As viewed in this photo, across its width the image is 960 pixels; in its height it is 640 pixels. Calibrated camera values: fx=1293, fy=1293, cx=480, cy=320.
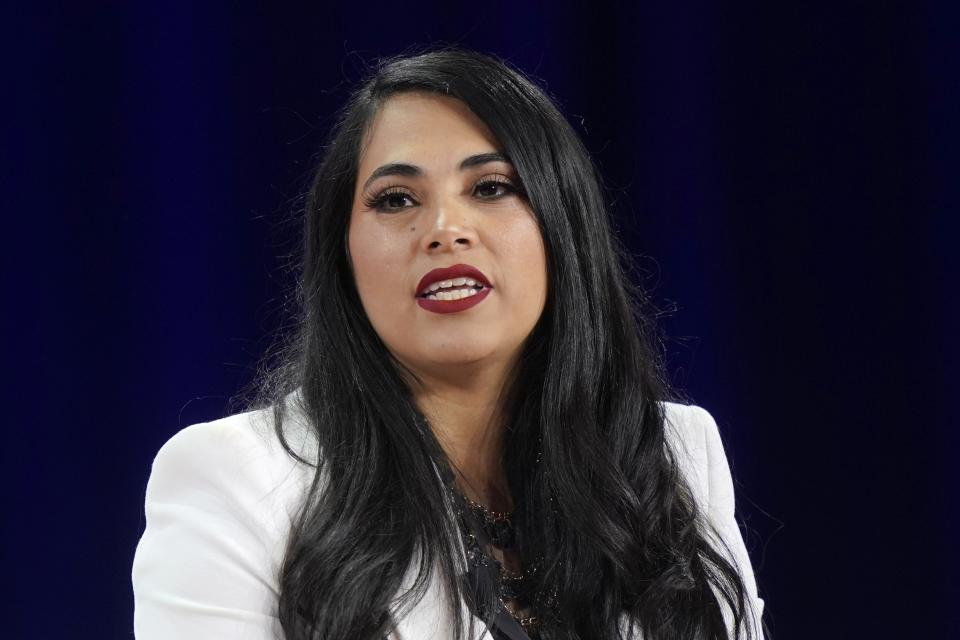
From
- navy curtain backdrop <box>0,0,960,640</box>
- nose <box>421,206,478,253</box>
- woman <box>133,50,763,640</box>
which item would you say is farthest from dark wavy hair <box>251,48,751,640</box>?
navy curtain backdrop <box>0,0,960,640</box>

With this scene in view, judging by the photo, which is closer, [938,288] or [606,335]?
[606,335]

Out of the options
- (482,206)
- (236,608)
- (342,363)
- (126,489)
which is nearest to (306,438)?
(342,363)

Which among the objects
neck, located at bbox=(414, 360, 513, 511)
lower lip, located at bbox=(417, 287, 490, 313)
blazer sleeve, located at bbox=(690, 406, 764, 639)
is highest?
lower lip, located at bbox=(417, 287, 490, 313)

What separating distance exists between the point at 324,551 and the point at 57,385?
115 centimetres

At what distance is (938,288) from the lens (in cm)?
253

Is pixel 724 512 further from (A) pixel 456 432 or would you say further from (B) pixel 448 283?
(B) pixel 448 283

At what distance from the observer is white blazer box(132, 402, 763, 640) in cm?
143

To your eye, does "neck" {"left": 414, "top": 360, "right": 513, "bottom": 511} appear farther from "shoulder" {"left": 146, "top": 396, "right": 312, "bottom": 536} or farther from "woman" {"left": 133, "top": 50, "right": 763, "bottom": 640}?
"shoulder" {"left": 146, "top": 396, "right": 312, "bottom": 536}

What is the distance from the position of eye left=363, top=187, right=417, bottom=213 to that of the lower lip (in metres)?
0.15

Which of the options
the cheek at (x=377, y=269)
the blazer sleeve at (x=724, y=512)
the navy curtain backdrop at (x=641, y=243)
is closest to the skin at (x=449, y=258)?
the cheek at (x=377, y=269)

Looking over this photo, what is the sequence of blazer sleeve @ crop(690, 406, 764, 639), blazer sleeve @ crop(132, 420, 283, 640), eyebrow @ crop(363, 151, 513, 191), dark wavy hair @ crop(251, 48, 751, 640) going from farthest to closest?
blazer sleeve @ crop(690, 406, 764, 639), eyebrow @ crop(363, 151, 513, 191), dark wavy hair @ crop(251, 48, 751, 640), blazer sleeve @ crop(132, 420, 283, 640)

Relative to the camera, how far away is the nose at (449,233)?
1.63m

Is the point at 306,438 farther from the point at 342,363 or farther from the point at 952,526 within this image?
the point at 952,526

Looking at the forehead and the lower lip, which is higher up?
the forehead
